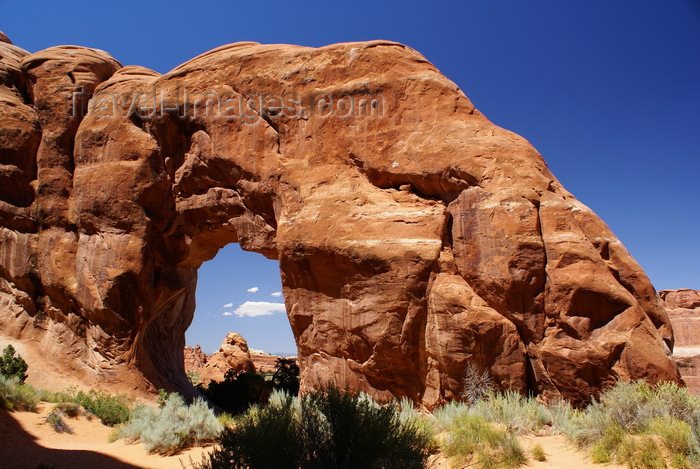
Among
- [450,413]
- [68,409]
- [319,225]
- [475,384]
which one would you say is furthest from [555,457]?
[68,409]

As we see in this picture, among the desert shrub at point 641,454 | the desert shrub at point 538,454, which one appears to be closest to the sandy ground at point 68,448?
the desert shrub at point 538,454

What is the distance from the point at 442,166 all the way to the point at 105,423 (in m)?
9.01

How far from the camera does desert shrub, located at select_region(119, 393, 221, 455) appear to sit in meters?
8.62

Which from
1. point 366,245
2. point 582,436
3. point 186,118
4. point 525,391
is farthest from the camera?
point 186,118

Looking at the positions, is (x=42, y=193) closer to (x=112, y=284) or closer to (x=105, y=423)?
(x=112, y=284)

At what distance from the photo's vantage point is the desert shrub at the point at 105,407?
11.2 metres

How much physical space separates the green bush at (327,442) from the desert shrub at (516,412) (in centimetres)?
174

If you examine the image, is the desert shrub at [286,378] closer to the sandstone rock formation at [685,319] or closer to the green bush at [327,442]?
the green bush at [327,442]

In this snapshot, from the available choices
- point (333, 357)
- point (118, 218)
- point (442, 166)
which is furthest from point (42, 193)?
point (442, 166)

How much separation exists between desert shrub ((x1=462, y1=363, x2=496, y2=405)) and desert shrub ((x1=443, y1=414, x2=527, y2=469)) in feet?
4.73

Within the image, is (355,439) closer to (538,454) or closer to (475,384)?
(538,454)

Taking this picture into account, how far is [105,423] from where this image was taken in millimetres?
11156

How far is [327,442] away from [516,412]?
299 cm

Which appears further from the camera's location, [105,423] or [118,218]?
[118,218]
